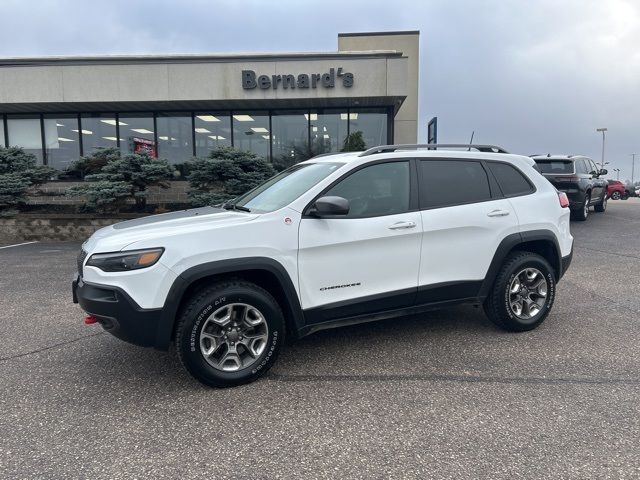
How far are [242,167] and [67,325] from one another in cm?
789

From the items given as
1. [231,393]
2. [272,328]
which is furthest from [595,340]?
[231,393]

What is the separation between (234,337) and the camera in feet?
11.2

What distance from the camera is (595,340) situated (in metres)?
4.34

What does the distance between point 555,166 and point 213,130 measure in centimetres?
1062

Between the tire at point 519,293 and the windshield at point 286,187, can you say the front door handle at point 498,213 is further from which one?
the windshield at point 286,187

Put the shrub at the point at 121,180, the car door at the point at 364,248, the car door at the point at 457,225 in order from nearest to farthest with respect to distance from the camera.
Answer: the car door at the point at 364,248, the car door at the point at 457,225, the shrub at the point at 121,180

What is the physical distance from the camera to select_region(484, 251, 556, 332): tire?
4383 mm

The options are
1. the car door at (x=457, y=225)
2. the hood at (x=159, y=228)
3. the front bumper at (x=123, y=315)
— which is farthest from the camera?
the car door at (x=457, y=225)

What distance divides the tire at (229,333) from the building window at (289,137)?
491 inches

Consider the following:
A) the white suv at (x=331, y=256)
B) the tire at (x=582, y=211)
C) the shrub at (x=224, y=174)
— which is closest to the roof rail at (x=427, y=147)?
the white suv at (x=331, y=256)

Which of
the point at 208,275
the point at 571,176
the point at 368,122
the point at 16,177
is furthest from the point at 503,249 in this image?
the point at 16,177

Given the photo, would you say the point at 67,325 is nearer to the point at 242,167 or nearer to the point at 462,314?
the point at 462,314

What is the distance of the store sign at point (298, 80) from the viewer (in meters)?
13.6

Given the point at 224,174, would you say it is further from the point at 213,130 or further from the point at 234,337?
the point at 234,337
